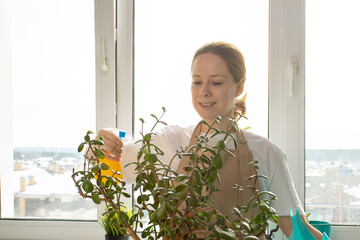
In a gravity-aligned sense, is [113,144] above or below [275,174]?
above

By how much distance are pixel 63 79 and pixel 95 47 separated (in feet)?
0.72

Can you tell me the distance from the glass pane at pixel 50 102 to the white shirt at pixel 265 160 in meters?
0.54

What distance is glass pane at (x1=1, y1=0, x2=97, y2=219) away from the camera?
76.7 inches

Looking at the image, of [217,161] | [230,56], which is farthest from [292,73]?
[217,161]

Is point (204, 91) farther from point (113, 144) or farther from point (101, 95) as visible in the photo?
point (101, 95)

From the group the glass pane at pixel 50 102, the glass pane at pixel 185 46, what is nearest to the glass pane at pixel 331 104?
the glass pane at pixel 185 46

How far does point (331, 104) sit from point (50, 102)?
1.21 metres

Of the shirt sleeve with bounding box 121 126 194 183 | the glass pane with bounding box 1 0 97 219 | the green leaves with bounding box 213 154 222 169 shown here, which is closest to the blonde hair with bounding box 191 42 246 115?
the shirt sleeve with bounding box 121 126 194 183

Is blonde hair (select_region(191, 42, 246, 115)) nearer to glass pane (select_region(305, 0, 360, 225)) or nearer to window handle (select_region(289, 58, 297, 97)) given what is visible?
window handle (select_region(289, 58, 297, 97))

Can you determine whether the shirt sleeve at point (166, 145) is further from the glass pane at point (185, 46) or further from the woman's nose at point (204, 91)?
the glass pane at point (185, 46)

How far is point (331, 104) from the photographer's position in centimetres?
179

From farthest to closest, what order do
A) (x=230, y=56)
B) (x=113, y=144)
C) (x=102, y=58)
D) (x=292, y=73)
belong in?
(x=102, y=58)
(x=292, y=73)
(x=230, y=56)
(x=113, y=144)

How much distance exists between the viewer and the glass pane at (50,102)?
1.95 metres

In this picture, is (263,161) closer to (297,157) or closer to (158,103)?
(297,157)
